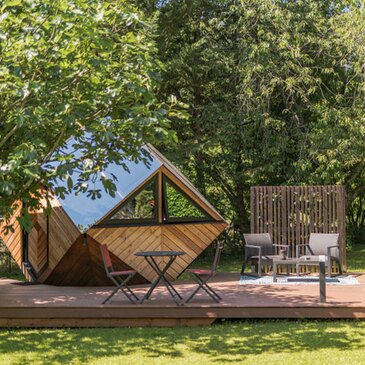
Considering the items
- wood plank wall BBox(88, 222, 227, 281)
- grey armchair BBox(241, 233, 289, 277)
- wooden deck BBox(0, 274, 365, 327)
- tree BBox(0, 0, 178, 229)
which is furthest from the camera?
grey armchair BBox(241, 233, 289, 277)

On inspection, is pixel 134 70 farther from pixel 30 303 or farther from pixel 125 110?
pixel 30 303

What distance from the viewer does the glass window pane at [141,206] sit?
11.1m

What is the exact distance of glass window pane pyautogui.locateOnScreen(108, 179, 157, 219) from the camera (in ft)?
36.3

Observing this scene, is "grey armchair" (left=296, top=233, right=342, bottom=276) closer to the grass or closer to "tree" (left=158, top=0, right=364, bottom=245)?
"tree" (left=158, top=0, right=364, bottom=245)

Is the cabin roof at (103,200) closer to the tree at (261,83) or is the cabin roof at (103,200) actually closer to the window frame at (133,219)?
the window frame at (133,219)

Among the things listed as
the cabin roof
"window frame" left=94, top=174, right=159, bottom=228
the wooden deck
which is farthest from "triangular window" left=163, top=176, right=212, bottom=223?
the wooden deck

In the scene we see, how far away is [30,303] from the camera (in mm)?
9211

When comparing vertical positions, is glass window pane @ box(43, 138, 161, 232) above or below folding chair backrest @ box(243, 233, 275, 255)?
above

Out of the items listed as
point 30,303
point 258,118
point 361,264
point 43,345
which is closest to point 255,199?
point 258,118

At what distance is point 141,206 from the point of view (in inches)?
449

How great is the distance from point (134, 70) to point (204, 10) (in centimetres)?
907

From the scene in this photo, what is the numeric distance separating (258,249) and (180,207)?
5.04 feet

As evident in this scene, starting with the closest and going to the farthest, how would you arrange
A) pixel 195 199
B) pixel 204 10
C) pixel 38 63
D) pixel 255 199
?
pixel 38 63
pixel 195 199
pixel 255 199
pixel 204 10

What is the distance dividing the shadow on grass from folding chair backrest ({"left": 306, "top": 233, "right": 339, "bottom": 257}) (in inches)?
137
